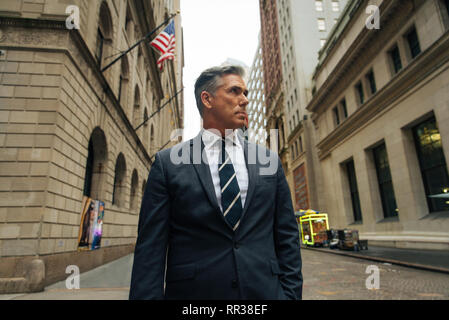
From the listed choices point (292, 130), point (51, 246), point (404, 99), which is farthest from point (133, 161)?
point (292, 130)

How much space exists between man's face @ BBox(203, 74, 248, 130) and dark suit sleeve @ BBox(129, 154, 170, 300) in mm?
588

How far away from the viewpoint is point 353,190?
27.1 metres

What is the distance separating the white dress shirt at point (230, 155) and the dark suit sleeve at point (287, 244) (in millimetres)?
305

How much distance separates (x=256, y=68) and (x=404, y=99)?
77.2 metres

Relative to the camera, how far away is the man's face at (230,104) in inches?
79.4

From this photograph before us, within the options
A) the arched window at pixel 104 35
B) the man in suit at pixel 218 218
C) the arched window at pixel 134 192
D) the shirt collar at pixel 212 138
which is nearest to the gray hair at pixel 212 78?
the man in suit at pixel 218 218

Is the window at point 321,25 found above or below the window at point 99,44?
above

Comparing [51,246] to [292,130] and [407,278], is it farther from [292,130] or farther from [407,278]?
[292,130]

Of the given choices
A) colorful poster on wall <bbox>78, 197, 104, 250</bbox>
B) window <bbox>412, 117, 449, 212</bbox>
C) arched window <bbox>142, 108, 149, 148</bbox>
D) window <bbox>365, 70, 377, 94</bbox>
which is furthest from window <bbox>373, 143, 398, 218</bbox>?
colorful poster on wall <bbox>78, 197, 104, 250</bbox>

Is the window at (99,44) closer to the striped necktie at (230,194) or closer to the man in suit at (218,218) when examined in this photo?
the man in suit at (218,218)

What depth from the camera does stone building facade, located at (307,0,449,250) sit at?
15.2m

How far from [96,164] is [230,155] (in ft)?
41.9

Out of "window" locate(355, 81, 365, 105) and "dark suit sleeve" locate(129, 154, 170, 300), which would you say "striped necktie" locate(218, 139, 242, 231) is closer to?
"dark suit sleeve" locate(129, 154, 170, 300)

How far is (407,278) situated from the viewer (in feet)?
27.1
